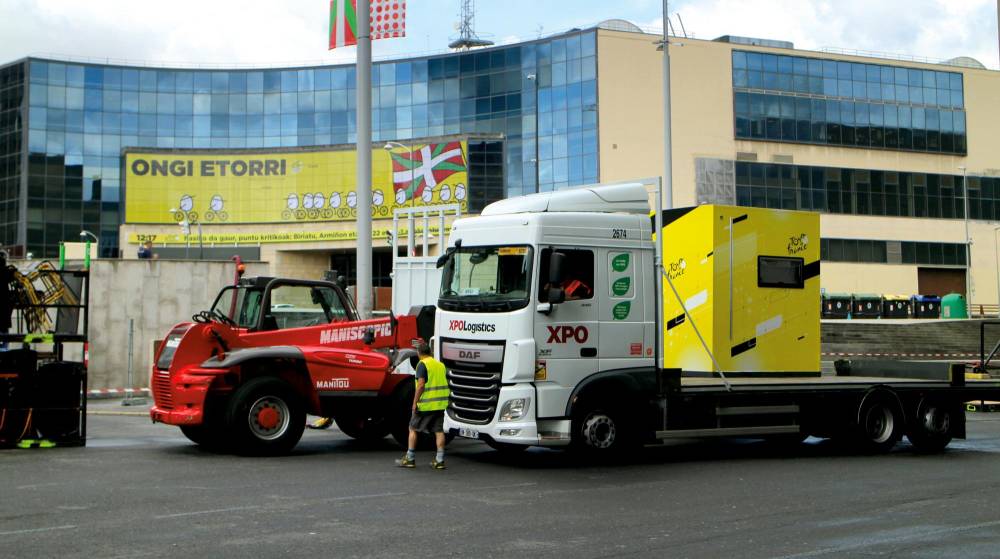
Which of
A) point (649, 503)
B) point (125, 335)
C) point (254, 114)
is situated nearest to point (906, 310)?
point (254, 114)

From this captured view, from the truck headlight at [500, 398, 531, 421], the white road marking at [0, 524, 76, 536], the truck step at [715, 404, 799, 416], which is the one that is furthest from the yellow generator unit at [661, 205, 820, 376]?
the white road marking at [0, 524, 76, 536]

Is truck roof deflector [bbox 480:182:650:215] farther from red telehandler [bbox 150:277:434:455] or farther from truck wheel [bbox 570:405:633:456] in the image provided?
truck wheel [bbox 570:405:633:456]

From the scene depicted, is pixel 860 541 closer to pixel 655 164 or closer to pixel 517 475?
pixel 517 475

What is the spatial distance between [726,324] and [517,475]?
4.20 m

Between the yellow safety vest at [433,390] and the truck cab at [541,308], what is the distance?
1.17ft

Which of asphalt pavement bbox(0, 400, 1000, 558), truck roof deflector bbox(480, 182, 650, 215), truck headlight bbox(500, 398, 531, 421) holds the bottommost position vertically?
asphalt pavement bbox(0, 400, 1000, 558)

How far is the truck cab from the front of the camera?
500 inches

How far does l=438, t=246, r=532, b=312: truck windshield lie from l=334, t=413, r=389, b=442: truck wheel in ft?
9.67

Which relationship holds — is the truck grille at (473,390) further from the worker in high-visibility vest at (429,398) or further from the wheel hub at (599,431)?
the wheel hub at (599,431)

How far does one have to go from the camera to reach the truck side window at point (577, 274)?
513 inches

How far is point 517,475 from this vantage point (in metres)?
12.7

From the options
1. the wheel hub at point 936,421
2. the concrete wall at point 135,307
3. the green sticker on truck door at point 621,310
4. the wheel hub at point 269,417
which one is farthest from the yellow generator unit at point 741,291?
the concrete wall at point 135,307

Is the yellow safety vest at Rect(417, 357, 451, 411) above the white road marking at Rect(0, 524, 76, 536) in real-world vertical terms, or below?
above

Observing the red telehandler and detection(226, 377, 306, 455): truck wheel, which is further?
the red telehandler
